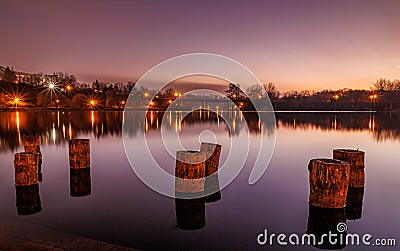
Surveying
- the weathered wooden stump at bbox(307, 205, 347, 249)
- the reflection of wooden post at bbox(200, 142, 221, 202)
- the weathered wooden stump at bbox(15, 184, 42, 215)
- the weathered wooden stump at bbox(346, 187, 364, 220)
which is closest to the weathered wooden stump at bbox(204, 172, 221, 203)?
the reflection of wooden post at bbox(200, 142, 221, 202)

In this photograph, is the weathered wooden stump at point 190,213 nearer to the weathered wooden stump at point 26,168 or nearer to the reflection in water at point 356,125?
the weathered wooden stump at point 26,168

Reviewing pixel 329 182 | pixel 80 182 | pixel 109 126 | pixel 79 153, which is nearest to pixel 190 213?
pixel 329 182

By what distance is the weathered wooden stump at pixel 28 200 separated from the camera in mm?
8711

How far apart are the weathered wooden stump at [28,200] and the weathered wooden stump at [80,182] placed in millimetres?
1208

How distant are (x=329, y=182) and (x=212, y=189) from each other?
428 centimetres

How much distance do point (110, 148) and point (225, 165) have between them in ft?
32.2

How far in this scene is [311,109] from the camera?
403 ft

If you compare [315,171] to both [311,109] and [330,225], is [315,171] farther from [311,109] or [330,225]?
[311,109]

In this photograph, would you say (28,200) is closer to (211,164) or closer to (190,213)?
(190,213)

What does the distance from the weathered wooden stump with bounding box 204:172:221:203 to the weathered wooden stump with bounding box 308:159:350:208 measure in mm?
3304

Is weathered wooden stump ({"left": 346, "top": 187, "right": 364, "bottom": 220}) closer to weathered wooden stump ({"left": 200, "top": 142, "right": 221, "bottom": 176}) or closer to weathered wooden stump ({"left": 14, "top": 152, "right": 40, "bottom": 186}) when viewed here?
weathered wooden stump ({"left": 200, "top": 142, "right": 221, "bottom": 176})

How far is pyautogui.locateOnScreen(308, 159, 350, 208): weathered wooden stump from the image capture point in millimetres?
7987

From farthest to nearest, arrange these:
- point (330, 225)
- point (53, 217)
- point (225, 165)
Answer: point (225, 165)
point (53, 217)
point (330, 225)

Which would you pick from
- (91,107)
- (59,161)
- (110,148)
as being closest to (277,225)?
(59,161)
